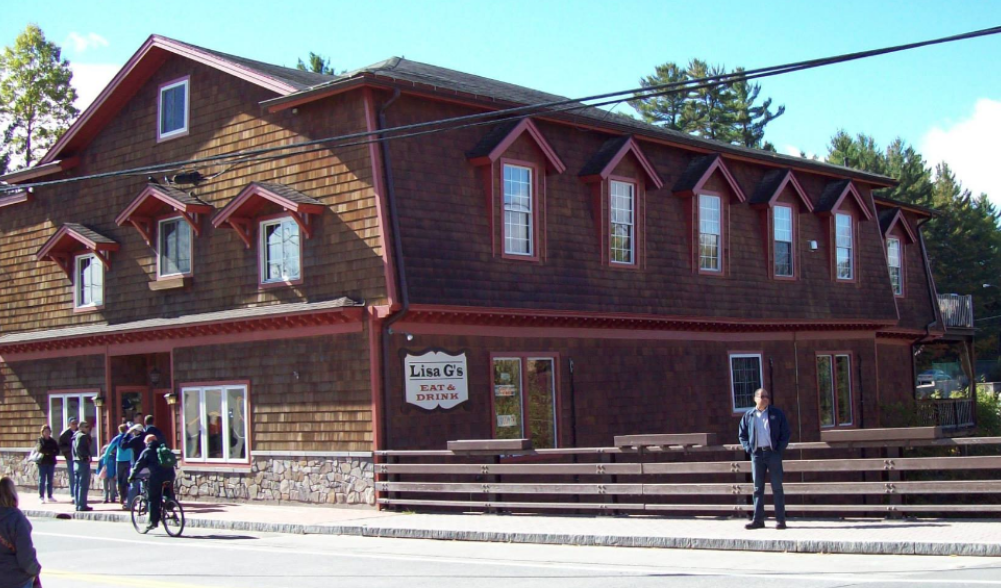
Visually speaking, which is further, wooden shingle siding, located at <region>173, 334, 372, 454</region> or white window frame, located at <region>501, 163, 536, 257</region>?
white window frame, located at <region>501, 163, 536, 257</region>

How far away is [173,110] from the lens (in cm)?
2477

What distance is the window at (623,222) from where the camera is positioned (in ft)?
80.5

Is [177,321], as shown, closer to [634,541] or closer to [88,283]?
[88,283]

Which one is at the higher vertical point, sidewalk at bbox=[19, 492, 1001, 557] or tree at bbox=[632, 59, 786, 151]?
tree at bbox=[632, 59, 786, 151]

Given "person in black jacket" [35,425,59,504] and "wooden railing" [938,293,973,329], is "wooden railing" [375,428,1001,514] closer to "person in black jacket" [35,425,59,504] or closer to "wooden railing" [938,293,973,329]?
"person in black jacket" [35,425,59,504]

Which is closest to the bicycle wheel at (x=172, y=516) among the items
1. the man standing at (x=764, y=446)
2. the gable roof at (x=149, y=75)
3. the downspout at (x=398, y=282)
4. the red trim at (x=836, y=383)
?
the downspout at (x=398, y=282)

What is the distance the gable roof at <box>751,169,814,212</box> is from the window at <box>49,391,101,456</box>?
55.2 feet

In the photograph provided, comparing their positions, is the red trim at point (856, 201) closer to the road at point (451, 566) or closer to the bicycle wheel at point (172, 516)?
the road at point (451, 566)

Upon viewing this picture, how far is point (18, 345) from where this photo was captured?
28250 mm

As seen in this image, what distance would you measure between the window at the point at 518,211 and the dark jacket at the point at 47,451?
1087cm

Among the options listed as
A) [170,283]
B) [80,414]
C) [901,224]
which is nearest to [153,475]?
[170,283]

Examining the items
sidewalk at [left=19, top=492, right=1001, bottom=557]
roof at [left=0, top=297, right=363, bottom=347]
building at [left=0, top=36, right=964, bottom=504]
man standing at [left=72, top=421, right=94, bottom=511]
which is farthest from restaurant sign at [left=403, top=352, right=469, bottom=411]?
man standing at [left=72, top=421, right=94, bottom=511]

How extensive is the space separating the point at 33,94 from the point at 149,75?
28.2 metres

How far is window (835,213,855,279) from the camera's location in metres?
30.7
